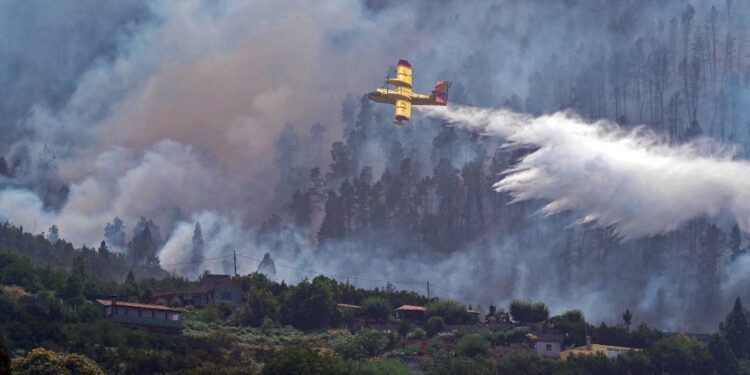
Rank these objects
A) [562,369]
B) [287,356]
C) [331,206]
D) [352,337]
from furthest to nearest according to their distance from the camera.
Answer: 1. [331,206]
2. [352,337]
3. [562,369]
4. [287,356]

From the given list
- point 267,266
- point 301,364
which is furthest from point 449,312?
point 267,266

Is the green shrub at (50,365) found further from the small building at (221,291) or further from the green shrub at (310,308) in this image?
the small building at (221,291)

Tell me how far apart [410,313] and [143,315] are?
25895mm

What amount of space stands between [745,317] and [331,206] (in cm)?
6184

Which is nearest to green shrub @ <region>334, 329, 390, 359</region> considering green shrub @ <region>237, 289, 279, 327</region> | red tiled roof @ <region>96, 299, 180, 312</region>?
green shrub @ <region>237, 289, 279, 327</region>

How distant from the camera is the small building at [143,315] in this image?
13038 cm

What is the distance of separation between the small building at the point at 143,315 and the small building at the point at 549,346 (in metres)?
30.6

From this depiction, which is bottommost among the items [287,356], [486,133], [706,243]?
[287,356]

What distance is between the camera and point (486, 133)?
16925 centimetres

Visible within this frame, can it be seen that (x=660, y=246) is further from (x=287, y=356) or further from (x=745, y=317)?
(x=287, y=356)

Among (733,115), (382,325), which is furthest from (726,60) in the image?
(382,325)

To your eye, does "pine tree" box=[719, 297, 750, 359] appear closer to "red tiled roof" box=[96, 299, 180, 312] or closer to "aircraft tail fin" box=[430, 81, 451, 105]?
A: "aircraft tail fin" box=[430, 81, 451, 105]

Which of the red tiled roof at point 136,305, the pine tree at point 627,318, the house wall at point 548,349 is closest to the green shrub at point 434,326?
the house wall at point 548,349

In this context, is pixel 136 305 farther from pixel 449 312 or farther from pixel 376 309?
pixel 449 312
